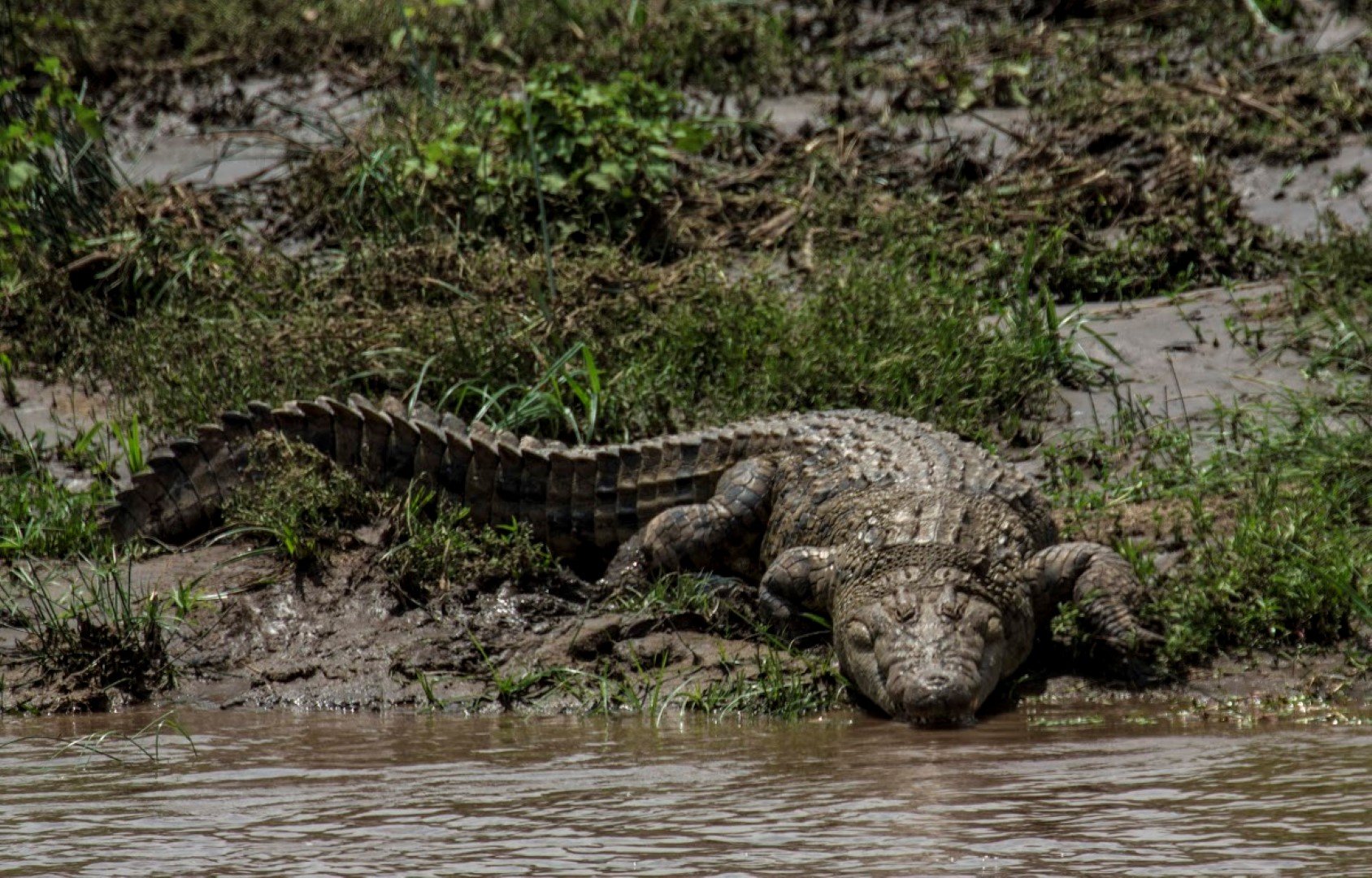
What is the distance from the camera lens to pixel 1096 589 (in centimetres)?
570

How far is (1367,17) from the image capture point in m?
10.9

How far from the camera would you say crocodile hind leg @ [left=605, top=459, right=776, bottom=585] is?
6.60 m

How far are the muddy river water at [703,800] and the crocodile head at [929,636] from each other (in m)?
0.11

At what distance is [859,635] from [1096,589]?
33.4 inches

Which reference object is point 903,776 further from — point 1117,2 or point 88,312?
point 1117,2

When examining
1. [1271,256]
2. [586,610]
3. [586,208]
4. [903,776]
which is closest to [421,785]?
[903,776]

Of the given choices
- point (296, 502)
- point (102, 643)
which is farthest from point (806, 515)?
point (102, 643)

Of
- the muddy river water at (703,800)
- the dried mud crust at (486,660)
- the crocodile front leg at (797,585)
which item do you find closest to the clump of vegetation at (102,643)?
the dried mud crust at (486,660)

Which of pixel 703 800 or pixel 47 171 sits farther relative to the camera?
pixel 47 171

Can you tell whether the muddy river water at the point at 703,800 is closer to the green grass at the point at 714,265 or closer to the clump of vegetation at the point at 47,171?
the green grass at the point at 714,265

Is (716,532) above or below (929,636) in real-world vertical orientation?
above

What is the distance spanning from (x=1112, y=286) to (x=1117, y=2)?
12.0ft

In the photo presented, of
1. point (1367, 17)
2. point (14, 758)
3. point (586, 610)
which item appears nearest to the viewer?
point (14, 758)

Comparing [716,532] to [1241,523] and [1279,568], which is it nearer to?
[1241,523]
